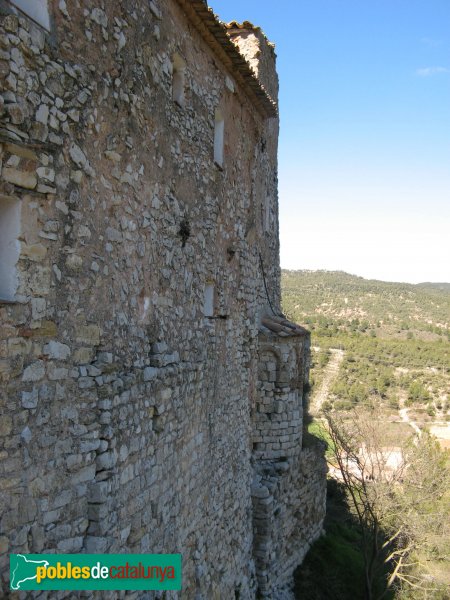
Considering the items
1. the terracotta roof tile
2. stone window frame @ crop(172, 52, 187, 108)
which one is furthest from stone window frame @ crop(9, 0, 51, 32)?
the terracotta roof tile

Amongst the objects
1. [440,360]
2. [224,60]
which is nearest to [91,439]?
[224,60]

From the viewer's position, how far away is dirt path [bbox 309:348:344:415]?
32816mm

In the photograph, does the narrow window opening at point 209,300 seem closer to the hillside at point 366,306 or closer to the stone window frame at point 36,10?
the stone window frame at point 36,10

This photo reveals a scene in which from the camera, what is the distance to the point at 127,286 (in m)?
4.69

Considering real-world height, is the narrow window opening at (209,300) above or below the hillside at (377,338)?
above

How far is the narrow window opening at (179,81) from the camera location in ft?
19.2

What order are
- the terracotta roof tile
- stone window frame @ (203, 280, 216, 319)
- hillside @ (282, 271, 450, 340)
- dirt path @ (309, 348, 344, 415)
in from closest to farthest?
the terracotta roof tile, stone window frame @ (203, 280, 216, 319), dirt path @ (309, 348, 344, 415), hillside @ (282, 271, 450, 340)

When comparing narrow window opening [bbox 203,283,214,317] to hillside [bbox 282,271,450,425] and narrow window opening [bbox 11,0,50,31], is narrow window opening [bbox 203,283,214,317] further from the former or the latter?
hillside [bbox 282,271,450,425]

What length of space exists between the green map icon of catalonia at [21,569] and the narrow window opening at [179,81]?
4.53 metres

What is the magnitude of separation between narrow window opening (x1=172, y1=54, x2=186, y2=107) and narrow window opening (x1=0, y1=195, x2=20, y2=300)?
3071mm

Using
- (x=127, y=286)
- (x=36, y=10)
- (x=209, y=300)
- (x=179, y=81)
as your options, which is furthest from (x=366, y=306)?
(x=36, y=10)

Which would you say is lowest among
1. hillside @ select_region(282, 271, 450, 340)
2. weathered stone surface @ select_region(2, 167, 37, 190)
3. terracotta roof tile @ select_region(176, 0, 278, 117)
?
hillside @ select_region(282, 271, 450, 340)

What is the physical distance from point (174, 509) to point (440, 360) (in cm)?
4066

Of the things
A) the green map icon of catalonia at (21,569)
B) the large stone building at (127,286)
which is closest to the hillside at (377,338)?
the large stone building at (127,286)
